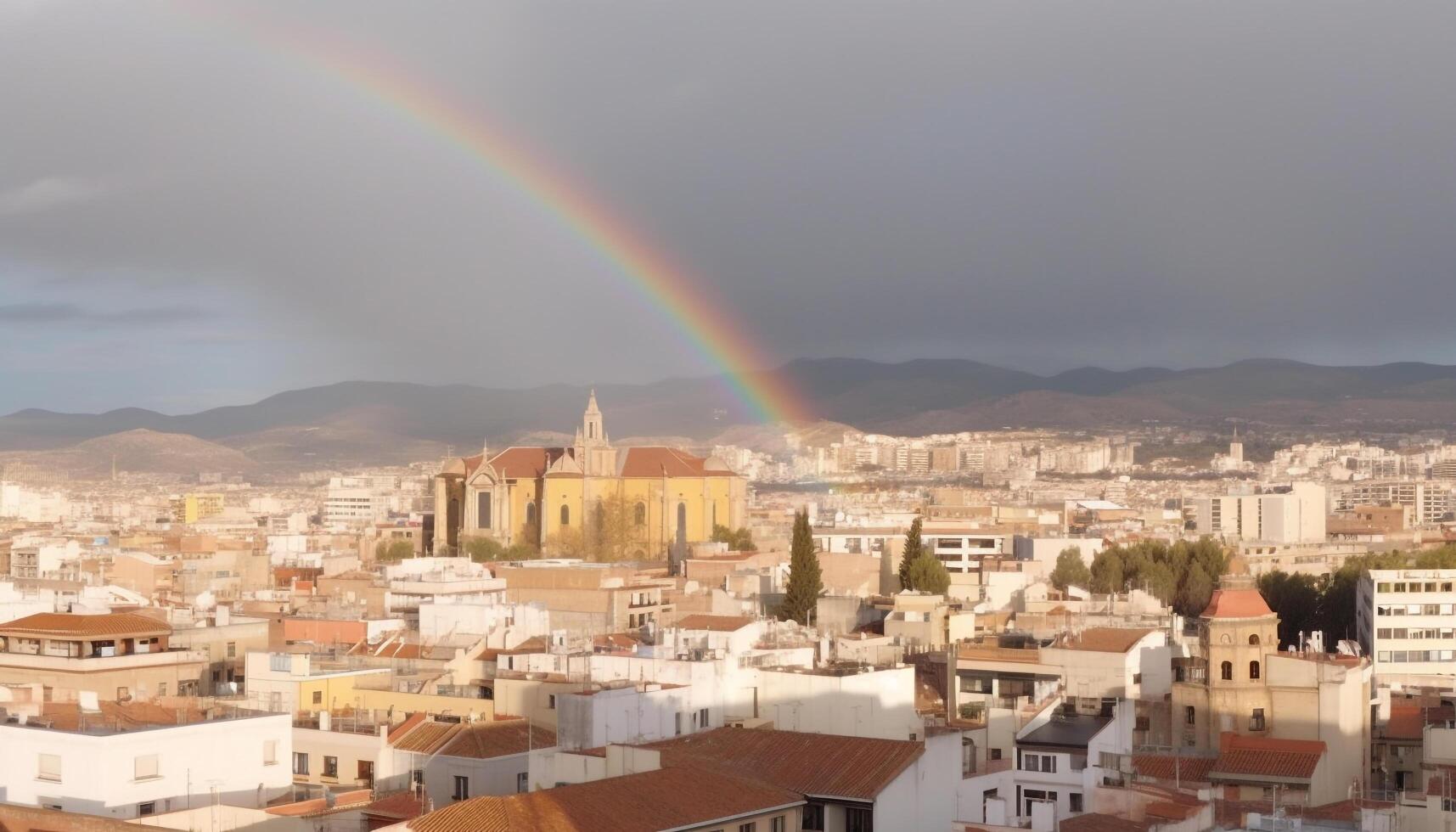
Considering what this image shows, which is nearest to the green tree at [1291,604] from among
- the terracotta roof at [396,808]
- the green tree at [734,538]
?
the terracotta roof at [396,808]

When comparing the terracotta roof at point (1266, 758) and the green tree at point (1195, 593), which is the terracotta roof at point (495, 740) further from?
the green tree at point (1195, 593)

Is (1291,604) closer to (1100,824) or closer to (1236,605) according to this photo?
(1236,605)

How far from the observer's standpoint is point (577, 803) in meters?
20.9

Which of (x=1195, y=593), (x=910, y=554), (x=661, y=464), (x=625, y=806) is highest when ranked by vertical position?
(x=661, y=464)

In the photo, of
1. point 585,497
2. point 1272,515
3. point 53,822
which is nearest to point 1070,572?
point 585,497

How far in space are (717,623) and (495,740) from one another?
55.3 feet

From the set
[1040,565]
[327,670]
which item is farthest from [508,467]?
[327,670]

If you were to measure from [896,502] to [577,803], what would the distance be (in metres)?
180

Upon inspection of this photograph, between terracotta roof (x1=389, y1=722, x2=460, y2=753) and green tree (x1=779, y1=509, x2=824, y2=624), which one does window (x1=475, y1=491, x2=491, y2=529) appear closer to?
green tree (x1=779, y1=509, x2=824, y2=624)

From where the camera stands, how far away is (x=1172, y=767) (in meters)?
29.7

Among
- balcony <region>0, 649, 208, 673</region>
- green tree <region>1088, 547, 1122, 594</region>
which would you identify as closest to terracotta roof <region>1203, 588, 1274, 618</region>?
balcony <region>0, 649, 208, 673</region>

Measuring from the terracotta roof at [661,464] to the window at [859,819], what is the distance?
94420mm

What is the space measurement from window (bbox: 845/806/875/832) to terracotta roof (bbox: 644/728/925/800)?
0.78 ft

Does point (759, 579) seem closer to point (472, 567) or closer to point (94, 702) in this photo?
point (472, 567)
